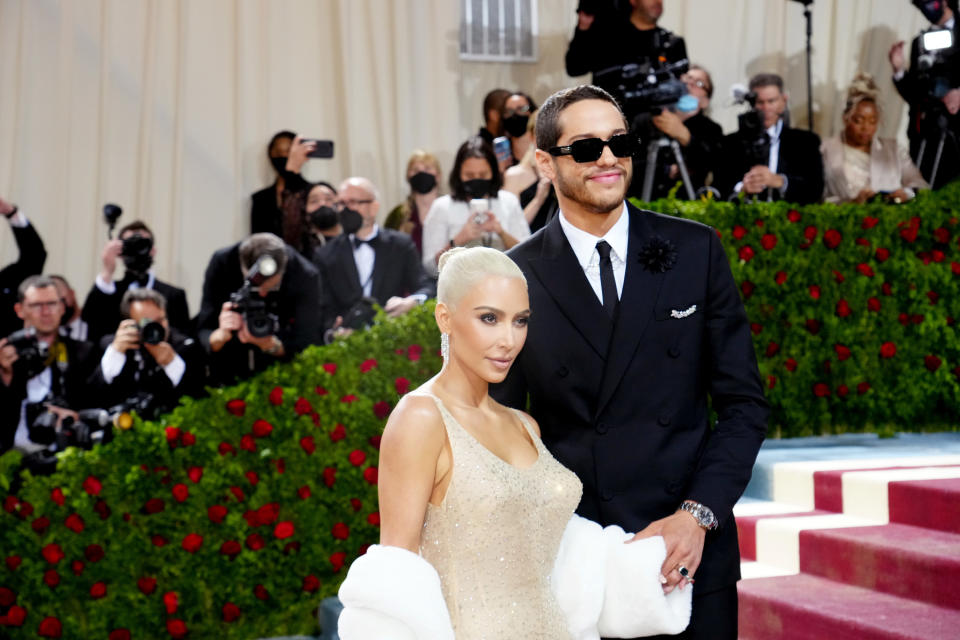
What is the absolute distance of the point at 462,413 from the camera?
233 cm

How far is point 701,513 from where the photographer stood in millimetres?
2396

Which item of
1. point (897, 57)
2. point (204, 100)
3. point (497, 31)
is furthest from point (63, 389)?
point (897, 57)

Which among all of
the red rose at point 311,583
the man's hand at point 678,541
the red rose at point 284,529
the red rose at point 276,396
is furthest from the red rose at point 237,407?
the man's hand at point 678,541

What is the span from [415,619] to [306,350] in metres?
3.66

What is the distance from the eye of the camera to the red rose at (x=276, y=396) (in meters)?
5.48

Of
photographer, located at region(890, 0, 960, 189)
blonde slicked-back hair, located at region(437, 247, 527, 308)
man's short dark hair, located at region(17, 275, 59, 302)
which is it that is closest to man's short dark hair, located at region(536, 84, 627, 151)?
blonde slicked-back hair, located at region(437, 247, 527, 308)

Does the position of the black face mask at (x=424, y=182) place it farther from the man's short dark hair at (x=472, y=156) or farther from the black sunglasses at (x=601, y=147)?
the black sunglasses at (x=601, y=147)

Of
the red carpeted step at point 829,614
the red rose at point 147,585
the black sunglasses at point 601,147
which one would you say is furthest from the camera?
the red rose at point 147,585

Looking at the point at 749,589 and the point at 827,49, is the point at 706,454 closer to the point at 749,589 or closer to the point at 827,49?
the point at 749,589

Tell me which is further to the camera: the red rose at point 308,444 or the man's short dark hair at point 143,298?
the man's short dark hair at point 143,298

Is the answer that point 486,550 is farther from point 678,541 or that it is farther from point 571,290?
point 571,290

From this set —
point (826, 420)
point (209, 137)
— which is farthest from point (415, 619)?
point (209, 137)

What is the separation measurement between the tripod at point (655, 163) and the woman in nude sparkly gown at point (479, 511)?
4896 millimetres

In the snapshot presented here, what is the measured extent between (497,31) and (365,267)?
15.3 ft
